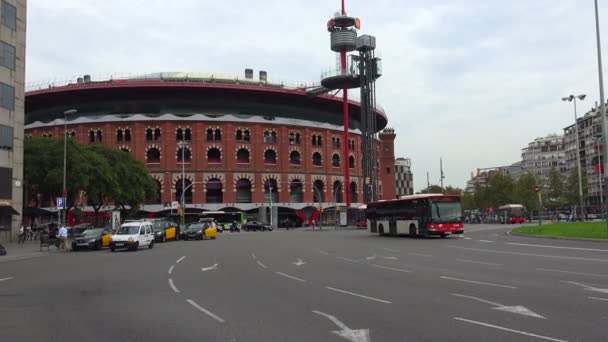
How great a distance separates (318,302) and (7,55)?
40604 mm

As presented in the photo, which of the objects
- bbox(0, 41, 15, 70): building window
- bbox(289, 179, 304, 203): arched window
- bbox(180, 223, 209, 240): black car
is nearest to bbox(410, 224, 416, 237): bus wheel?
bbox(180, 223, 209, 240): black car

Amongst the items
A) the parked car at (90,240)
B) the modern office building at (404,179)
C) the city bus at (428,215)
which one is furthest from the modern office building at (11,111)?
the modern office building at (404,179)

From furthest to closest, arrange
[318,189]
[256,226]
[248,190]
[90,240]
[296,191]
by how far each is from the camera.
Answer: [318,189] < [296,191] < [248,190] < [256,226] < [90,240]

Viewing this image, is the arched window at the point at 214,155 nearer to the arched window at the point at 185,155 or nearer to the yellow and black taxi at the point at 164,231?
the arched window at the point at 185,155

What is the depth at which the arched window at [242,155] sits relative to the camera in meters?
84.1

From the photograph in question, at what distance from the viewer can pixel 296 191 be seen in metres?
87.1

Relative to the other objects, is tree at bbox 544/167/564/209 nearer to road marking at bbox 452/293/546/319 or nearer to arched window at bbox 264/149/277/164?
arched window at bbox 264/149/277/164

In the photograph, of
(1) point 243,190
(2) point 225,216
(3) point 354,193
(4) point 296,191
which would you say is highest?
(1) point 243,190

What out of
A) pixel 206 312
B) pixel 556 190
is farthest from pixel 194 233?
pixel 556 190

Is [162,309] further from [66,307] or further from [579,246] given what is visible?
[579,246]

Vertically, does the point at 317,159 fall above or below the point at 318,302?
above

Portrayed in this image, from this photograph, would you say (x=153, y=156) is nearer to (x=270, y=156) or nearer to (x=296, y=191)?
(x=270, y=156)

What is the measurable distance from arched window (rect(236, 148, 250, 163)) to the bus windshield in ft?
161

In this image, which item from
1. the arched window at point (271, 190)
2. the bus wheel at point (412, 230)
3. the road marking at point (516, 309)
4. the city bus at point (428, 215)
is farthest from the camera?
the arched window at point (271, 190)
